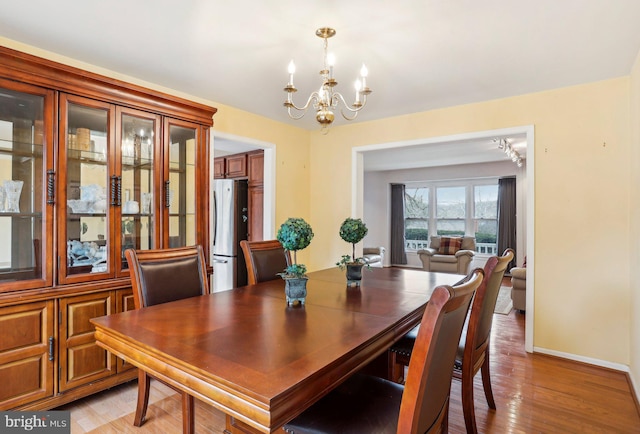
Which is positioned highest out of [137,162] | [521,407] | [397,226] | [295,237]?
[137,162]

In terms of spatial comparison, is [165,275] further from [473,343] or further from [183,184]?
[473,343]

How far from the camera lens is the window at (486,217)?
7.72 m

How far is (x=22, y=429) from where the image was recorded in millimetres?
1928

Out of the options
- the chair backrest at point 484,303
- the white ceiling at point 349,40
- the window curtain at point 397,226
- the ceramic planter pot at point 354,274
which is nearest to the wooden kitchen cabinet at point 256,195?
the white ceiling at point 349,40

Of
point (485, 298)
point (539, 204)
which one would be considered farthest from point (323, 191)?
point (485, 298)

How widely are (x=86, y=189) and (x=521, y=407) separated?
325 centimetres

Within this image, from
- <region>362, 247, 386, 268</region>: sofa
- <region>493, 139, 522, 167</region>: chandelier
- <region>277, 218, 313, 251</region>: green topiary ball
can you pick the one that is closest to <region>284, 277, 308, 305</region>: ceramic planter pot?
<region>277, 218, 313, 251</region>: green topiary ball

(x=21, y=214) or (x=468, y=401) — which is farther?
(x=21, y=214)

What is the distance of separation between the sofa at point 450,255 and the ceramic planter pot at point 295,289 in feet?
19.4

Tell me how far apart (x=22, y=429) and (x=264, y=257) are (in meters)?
1.67

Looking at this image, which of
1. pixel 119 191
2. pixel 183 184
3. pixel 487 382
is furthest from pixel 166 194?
pixel 487 382

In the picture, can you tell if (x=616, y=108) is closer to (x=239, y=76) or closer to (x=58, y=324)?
(x=239, y=76)

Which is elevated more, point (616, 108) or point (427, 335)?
point (616, 108)

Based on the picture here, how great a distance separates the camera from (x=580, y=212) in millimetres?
2965
